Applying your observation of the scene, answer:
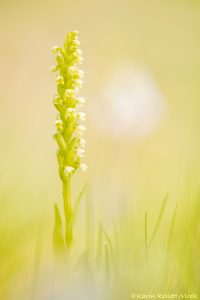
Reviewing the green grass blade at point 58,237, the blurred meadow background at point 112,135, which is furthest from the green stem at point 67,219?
the blurred meadow background at point 112,135

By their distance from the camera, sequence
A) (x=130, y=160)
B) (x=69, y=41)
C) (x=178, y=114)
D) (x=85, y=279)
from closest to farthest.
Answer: (x=85, y=279) < (x=69, y=41) < (x=130, y=160) < (x=178, y=114)

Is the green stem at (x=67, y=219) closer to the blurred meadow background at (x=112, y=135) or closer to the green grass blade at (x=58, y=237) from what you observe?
the green grass blade at (x=58, y=237)

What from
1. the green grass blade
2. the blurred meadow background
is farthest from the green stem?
the blurred meadow background

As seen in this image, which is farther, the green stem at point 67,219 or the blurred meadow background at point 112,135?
the blurred meadow background at point 112,135

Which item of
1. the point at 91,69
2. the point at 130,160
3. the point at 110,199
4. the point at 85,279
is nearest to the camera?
the point at 85,279

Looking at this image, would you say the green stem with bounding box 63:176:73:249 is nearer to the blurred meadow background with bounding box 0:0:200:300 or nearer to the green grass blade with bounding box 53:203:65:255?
the green grass blade with bounding box 53:203:65:255

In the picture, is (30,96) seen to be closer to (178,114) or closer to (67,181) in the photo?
(178,114)

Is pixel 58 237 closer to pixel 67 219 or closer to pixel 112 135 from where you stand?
pixel 67 219

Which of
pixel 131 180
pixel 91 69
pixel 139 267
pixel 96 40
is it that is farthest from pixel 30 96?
pixel 139 267
